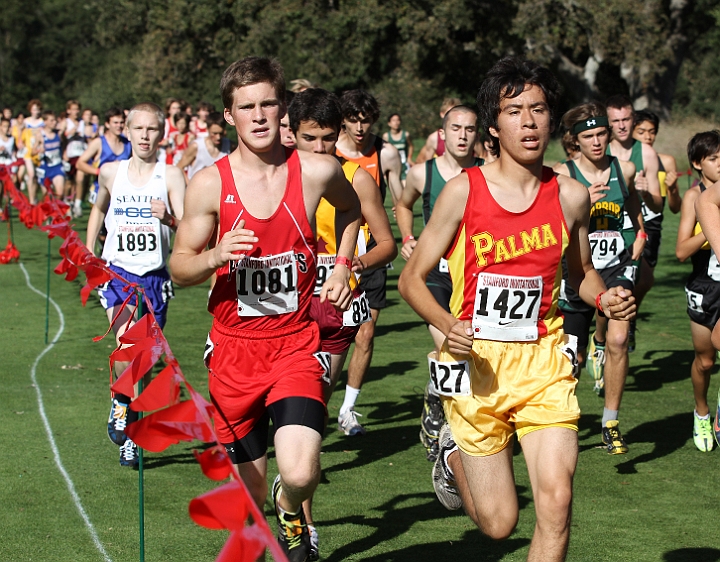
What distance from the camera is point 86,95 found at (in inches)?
2638

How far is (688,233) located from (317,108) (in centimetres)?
274

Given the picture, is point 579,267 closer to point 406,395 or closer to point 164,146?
point 406,395

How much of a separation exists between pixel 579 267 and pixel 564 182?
0.40 meters

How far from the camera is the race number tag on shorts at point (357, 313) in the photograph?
21.1ft

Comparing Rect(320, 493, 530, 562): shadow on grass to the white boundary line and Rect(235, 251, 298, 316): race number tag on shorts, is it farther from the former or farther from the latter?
Rect(235, 251, 298, 316): race number tag on shorts

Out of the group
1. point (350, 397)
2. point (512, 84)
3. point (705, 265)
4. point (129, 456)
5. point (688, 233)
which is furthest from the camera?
point (350, 397)

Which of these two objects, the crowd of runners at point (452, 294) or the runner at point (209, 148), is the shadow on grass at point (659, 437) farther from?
the runner at point (209, 148)

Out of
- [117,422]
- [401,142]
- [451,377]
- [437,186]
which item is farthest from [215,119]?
[401,142]

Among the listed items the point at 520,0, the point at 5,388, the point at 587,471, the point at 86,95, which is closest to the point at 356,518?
the point at 587,471

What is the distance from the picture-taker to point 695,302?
7.38 meters

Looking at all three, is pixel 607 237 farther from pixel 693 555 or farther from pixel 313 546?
pixel 313 546

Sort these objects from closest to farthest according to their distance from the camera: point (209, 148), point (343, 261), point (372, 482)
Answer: point (343, 261)
point (372, 482)
point (209, 148)

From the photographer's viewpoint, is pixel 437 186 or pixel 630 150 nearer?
pixel 437 186

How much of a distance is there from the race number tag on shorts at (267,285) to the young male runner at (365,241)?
2.95 m
